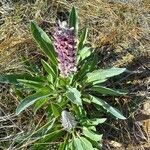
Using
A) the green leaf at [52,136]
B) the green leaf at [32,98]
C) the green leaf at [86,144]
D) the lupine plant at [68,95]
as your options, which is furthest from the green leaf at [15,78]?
the green leaf at [86,144]

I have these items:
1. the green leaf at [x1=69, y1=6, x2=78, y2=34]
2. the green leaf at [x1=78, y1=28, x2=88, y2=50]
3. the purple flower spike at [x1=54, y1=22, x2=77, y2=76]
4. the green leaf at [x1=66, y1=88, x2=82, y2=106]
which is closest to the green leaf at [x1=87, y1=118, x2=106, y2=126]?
the green leaf at [x1=66, y1=88, x2=82, y2=106]

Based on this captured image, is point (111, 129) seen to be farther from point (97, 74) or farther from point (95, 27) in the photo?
point (95, 27)

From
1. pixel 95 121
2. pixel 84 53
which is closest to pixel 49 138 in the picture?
pixel 95 121

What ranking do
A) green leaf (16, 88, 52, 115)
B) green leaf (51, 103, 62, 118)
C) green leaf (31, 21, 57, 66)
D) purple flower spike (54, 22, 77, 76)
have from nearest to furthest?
1. purple flower spike (54, 22, 77, 76)
2. green leaf (16, 88, 52, 115)
3. green leaf (51, 103, 62, 118)
4. green leaf (31, 21, 57, 66)

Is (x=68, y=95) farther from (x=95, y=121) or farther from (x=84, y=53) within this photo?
(x=84, y=53)

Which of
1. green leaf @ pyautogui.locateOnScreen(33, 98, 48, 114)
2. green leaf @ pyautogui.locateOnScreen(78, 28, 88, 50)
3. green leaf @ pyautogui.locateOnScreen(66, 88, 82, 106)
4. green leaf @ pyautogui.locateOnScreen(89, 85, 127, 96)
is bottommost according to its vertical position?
green leaf @ pyautogui.locateOnScreen(33, 98, 48, 114)

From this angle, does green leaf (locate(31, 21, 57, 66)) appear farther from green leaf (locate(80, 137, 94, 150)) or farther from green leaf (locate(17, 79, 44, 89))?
green leaf (locate(80, 137, 94, 150))

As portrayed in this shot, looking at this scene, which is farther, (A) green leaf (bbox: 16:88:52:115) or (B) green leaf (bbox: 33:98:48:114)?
(B) green leaf (bbox: 33:98:48:114)
